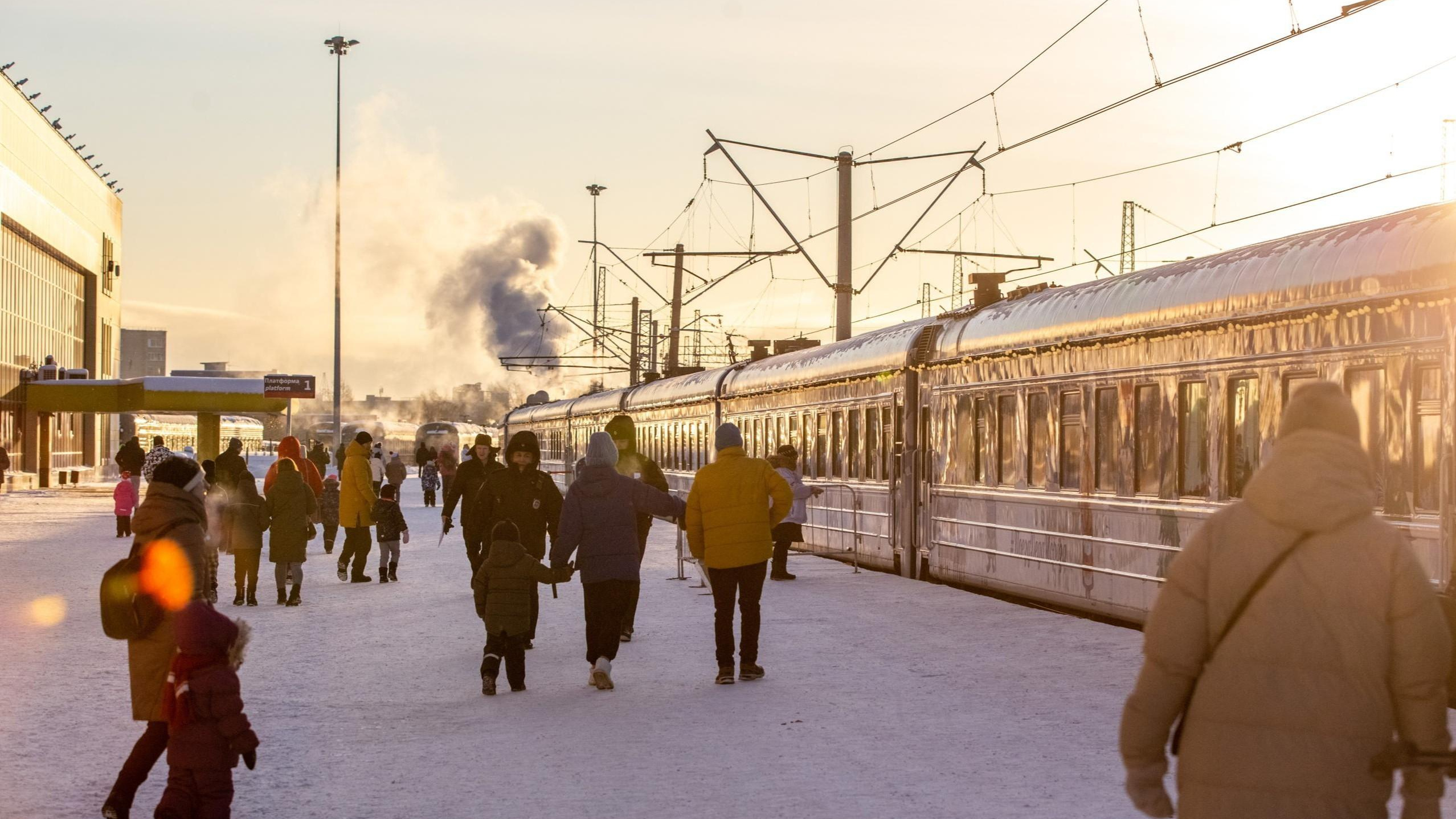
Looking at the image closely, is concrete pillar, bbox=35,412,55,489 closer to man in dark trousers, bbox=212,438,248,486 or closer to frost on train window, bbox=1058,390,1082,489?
man in dark trousers, bbox=212,438,248,486

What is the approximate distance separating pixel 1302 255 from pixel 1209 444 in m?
1.81

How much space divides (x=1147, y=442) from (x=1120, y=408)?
0.63m

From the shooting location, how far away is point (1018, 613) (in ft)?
53.9

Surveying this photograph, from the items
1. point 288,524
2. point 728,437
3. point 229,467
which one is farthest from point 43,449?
point 728,437

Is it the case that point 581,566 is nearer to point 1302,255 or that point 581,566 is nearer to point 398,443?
point 1302,255

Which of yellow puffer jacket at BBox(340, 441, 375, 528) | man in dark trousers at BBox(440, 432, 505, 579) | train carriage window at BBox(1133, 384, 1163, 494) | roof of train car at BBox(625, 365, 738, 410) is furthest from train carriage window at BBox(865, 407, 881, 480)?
roof of train car at BBox(625, 365, 738, 410)

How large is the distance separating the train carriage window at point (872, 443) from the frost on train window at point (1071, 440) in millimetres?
5944

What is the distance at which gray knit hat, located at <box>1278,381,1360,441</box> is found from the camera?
13.5ft

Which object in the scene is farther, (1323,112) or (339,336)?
(339,336)

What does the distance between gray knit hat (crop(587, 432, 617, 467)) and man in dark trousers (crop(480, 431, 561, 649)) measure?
5.19 feet

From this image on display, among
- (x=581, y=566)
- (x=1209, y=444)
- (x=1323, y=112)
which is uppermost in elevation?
(x=1323, y=112)

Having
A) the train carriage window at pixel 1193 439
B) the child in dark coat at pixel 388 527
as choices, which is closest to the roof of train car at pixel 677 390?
the child in dark coat at pixel 388 527

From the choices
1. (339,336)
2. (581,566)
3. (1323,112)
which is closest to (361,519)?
(581,566)

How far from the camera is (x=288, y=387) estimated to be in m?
56.3
